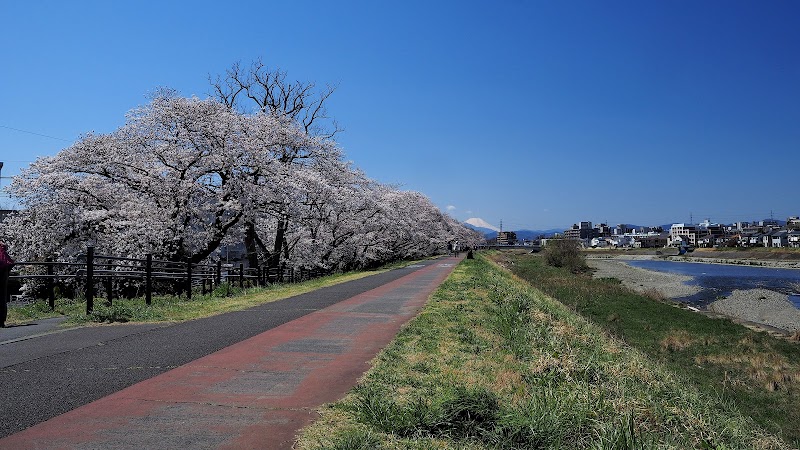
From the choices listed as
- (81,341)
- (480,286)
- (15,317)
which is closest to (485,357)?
(81,341)

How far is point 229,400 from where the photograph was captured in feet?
17.5

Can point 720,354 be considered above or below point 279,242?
below

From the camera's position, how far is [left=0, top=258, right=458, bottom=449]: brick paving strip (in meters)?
4.28

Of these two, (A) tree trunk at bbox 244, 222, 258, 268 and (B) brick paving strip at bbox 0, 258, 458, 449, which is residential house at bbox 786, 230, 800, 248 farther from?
(B) brick paving strip at bbox 0, 258, 458, 449

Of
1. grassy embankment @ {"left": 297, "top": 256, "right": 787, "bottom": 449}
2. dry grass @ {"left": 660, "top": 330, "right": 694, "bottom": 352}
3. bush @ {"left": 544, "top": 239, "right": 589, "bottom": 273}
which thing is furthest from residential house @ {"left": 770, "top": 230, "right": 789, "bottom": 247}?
grassy embankment @ {"left": 297, "top": 256, "right": 787, "bottom": 449}

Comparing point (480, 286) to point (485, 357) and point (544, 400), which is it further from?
point (544, 400)

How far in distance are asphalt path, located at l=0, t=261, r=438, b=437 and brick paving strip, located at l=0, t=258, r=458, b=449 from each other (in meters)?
0.27

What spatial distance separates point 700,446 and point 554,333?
5.85 meters

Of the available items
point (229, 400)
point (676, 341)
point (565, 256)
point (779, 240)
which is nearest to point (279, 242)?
point (676, 341)

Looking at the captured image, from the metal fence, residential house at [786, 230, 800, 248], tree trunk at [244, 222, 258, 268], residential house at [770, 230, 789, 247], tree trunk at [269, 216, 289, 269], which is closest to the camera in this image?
the metal fence

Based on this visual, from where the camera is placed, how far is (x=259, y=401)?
17.5 feet

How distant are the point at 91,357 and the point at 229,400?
3.10m

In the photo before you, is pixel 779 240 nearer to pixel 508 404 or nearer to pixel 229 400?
pixel 508 404

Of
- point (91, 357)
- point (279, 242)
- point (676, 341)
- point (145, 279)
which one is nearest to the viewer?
point (91, 357)
